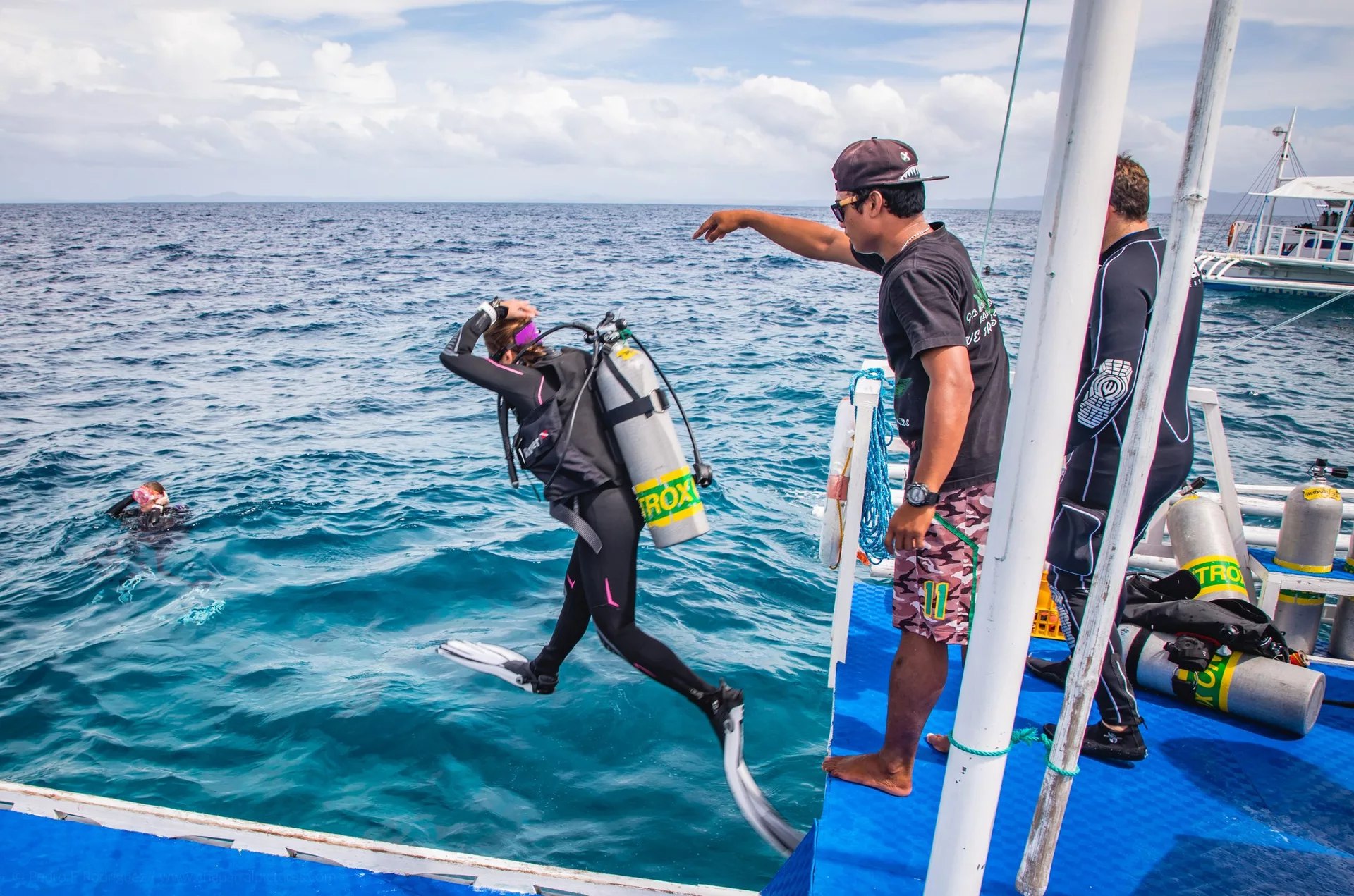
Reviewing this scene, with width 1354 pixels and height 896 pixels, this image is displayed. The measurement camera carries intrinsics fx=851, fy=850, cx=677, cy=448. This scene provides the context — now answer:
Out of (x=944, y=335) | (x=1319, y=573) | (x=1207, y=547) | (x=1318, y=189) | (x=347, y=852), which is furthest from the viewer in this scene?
(x=1318, y=189)

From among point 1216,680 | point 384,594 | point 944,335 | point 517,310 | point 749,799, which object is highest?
point 944,335

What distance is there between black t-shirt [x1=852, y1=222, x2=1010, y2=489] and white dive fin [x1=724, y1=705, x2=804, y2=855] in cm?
167

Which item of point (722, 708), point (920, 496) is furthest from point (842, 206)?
point (722, 708)

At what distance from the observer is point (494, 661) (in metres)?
4.70

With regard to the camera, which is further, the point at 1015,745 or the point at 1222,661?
the point at 1222,661

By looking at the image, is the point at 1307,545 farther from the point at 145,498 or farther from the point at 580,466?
the point at 145,498

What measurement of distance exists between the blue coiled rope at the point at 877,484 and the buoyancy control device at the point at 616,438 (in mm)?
852

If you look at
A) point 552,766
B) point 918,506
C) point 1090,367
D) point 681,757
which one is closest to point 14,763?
point 552,766

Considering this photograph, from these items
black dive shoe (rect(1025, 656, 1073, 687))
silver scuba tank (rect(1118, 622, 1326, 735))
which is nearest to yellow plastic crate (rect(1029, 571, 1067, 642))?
black dive shoe (rect(1025, 656, 1073, 687))

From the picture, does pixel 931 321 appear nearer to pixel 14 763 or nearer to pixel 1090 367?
pixel 1090 367

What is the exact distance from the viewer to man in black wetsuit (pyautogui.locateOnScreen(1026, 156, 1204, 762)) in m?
3.03

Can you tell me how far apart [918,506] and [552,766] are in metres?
3.33

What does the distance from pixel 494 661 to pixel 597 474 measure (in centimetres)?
151

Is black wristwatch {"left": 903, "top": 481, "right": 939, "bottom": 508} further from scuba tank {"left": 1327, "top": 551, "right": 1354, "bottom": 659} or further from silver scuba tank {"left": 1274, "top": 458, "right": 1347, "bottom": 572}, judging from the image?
scuba tank {"left": 1327, "top": 551, "right": 1354, "bottom": 659}
